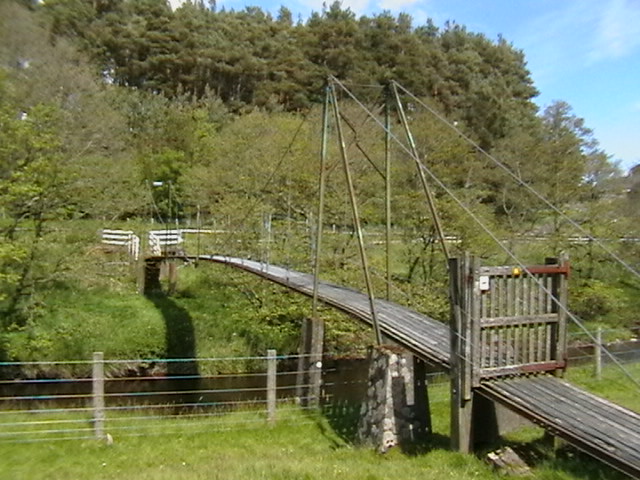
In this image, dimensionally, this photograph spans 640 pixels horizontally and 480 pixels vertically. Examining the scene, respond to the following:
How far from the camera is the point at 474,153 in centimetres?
1563

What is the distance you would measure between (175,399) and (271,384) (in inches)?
154

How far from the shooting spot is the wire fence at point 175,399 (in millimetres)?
6277

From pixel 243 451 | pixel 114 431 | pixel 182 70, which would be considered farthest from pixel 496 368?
pixel 182 70

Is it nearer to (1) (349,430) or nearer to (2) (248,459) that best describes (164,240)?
(1) (349,430)

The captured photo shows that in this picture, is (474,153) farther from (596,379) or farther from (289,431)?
(289,431)

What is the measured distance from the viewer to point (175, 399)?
9.70 meters

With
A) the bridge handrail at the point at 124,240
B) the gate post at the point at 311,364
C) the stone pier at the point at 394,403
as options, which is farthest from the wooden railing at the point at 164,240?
the stone pier at the point at 394,403

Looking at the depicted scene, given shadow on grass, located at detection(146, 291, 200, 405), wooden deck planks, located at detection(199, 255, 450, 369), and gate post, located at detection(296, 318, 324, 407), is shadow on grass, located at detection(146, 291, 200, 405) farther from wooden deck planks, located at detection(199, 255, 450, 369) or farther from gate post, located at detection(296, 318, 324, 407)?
wooden deck planks, located at detection(199, 255, 450, 369)

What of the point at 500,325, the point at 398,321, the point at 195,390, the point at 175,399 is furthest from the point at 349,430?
the point at 195,390

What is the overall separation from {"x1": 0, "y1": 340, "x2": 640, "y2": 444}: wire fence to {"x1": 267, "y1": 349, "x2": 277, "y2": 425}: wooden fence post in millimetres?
11

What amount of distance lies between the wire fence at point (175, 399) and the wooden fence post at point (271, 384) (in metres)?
0.01

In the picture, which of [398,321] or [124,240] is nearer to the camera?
[398,321]

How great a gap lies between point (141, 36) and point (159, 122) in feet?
22.0

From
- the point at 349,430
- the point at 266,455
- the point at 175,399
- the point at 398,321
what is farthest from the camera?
the point at 175,399
